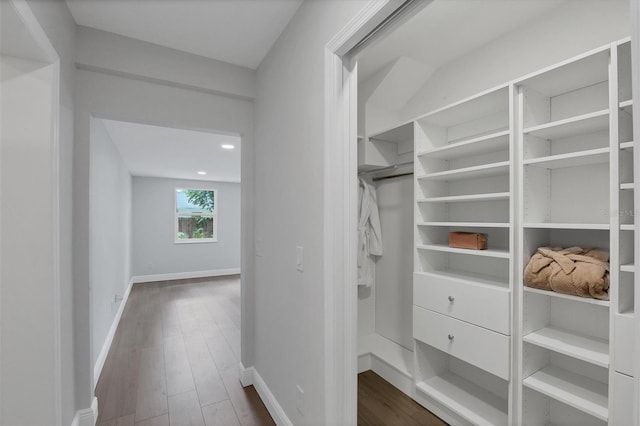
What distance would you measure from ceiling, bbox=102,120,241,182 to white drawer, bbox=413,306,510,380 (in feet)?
8.66

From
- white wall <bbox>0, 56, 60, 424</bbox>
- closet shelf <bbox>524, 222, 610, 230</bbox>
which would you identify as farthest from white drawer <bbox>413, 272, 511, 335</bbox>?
white wall <bbox>0, 56, 60, 424</bbox>

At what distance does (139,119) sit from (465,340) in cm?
265

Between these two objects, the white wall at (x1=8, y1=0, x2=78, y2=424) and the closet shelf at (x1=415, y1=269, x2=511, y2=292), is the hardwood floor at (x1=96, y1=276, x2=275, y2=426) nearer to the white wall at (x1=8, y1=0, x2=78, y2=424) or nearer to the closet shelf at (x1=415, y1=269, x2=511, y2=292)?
the white wall at (x1=8, y1=0, x2=78, y2=424)

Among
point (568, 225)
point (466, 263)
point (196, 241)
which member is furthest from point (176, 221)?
point (568, 225)

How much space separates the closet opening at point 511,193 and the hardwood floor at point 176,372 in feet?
3.44

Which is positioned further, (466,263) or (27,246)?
(466,263)

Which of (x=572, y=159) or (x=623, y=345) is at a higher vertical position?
(x=572, y=159)

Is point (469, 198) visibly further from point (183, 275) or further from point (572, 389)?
Result: point (183, 275)

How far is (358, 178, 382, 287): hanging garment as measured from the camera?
2.68 meters

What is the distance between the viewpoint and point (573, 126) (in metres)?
1.47

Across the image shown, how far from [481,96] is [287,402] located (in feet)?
7.23

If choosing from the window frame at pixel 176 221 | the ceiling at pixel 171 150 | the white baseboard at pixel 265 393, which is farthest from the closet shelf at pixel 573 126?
the window frame at pixel 176 221

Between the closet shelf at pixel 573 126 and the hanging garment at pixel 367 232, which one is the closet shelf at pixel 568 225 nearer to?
the closet shelf at pixel 573 126

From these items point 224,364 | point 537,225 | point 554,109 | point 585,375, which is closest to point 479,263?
point 537,225
